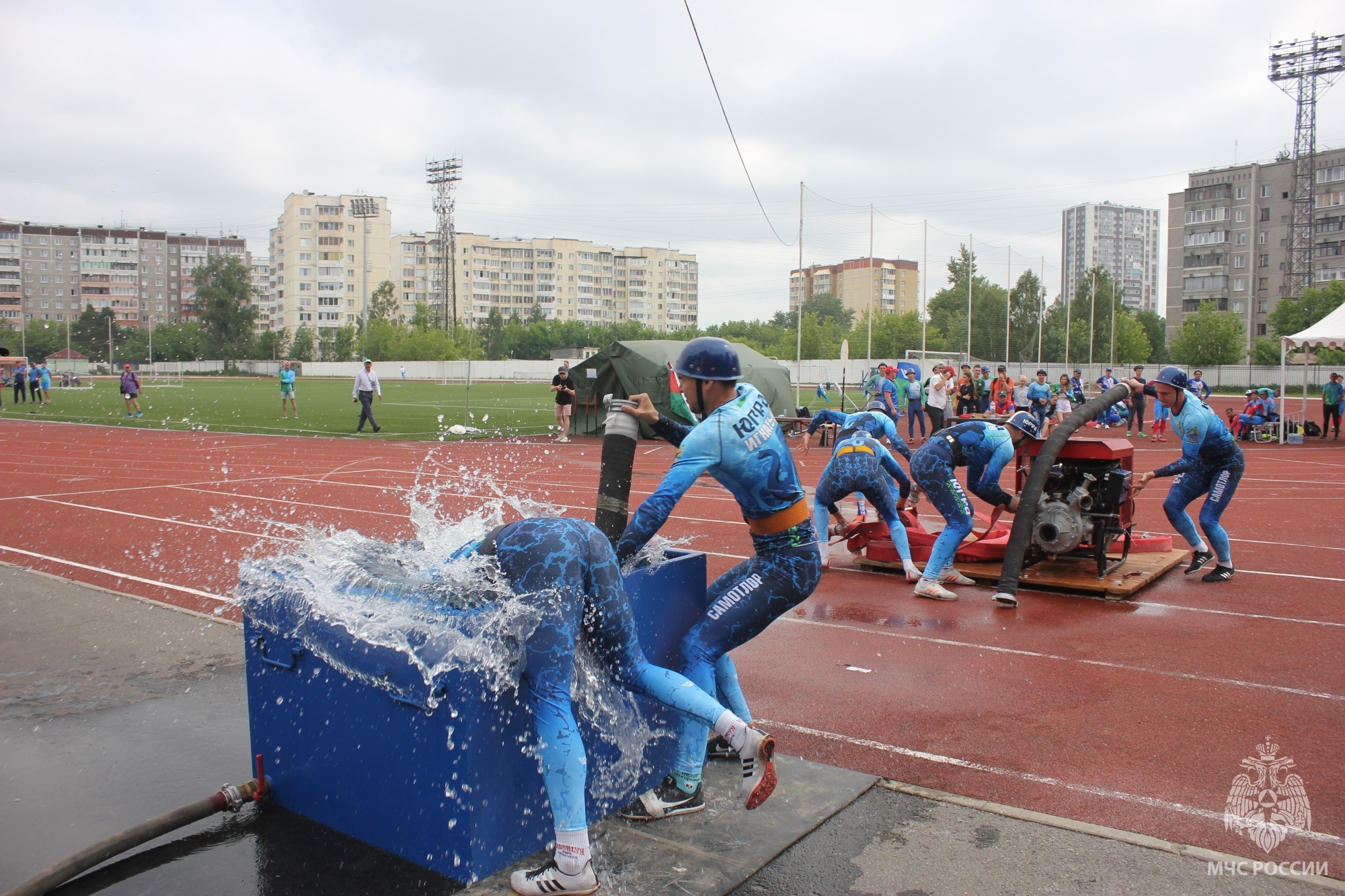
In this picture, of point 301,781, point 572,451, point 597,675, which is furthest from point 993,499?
point 572,451

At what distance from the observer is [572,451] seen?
20.6 metres

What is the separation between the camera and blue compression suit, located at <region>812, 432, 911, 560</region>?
786cm

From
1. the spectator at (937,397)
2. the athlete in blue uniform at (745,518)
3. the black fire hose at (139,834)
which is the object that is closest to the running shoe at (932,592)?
the athlete in blue uniform at (745,518)

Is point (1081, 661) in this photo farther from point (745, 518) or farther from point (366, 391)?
point (366, 391)

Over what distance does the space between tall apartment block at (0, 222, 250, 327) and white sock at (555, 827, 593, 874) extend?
165m

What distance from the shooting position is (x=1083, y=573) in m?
8.18

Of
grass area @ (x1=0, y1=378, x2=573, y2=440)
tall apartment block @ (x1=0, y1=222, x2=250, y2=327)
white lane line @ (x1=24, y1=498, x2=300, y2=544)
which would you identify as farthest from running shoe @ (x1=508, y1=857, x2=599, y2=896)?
tall apartment block @ (x1=0, y1=222, x2=250, y2=327)

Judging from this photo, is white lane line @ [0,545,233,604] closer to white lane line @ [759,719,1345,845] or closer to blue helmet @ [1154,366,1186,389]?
white lane line @ [759,719,1345,845]

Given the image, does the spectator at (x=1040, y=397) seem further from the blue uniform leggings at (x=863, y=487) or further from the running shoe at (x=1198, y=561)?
the blue uniform leggings at (x=863, y=487)

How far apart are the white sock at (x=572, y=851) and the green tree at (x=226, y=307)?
11497cm

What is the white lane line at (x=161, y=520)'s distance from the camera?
1016 cm

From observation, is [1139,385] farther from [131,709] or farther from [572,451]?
[572,451]

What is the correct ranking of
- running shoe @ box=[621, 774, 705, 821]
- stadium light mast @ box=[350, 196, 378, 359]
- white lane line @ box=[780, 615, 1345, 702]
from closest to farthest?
running shoe @ box=[621, 774, 705, 821], white lane line @ box=[780, 615, 1345, 702], stadium light mast @ box=[350, 196, 378, 359]

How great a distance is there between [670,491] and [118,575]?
22.5ft
